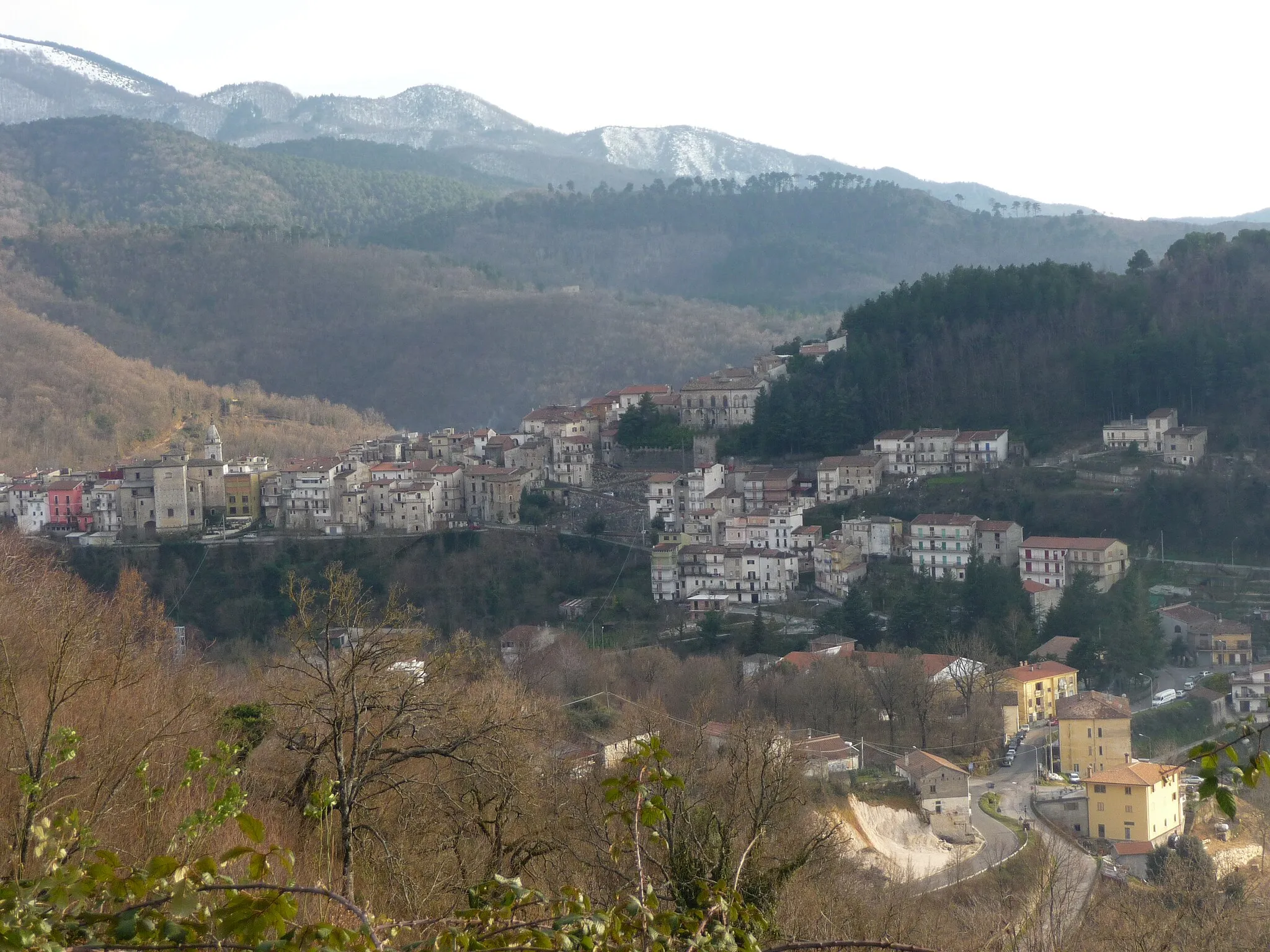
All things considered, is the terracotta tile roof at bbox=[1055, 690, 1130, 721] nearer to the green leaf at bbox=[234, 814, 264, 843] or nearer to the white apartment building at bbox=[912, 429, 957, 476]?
the white apartment building at bbox=[912, 429, 957, 476]

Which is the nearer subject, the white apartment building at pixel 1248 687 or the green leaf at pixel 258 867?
the green leaf at pixel 258 867

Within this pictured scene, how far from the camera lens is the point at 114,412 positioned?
61.5 metres

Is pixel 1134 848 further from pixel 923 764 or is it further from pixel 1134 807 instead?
pixel 923 764

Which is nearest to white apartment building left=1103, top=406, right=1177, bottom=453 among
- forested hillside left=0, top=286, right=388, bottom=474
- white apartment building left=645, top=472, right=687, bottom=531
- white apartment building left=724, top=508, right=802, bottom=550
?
white apartment building left=724, top=508, right=802, bottom=550

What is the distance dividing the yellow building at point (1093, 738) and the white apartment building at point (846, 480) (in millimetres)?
13913

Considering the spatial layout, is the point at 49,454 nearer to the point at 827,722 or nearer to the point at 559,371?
the point at 559,371

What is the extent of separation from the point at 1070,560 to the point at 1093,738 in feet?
28.1

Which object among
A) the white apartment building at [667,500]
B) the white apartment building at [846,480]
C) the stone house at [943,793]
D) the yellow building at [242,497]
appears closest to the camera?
the stone house at [943,793]

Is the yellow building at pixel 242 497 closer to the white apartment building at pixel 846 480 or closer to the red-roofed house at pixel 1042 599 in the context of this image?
the white apartment building at pixel 846 480

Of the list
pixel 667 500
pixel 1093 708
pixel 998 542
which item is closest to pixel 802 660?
pixel 1093 708

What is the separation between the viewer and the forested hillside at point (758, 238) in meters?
101

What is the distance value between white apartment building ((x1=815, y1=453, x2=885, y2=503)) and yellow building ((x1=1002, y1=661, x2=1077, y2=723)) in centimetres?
1057

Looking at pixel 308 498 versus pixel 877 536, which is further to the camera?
pixel 308 498

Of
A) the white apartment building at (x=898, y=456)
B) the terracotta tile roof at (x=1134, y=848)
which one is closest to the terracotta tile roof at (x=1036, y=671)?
the terracotta tile roof at (x=1134, y=848)
